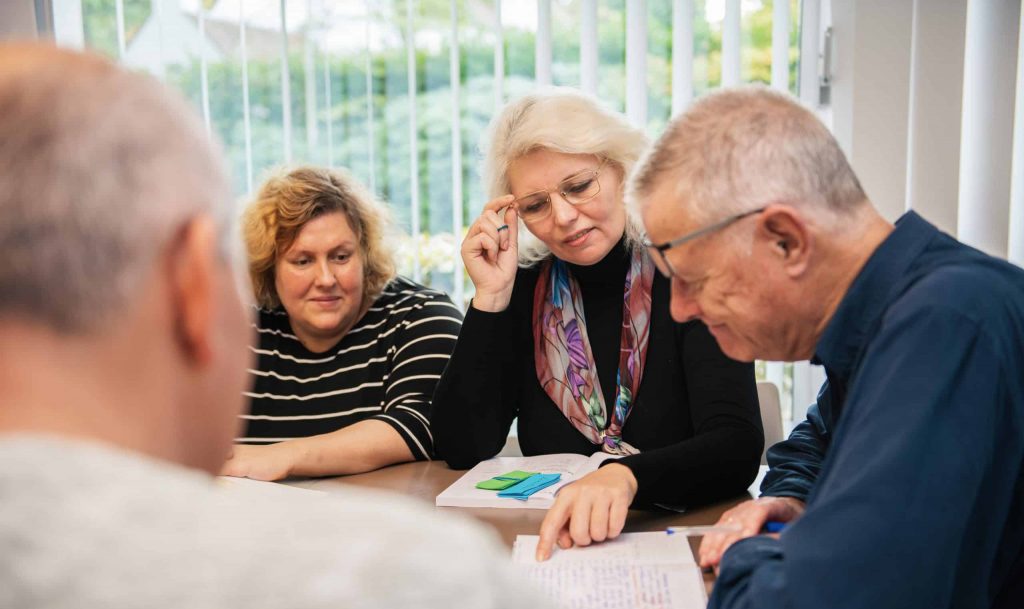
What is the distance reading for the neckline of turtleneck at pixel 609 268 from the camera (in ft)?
7.09

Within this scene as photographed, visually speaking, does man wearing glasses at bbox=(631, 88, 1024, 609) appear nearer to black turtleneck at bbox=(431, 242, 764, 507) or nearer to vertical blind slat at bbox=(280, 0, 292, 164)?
black turtleneck at bbox=(431, 242, 764, 507)

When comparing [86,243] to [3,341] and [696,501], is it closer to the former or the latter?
[3,341]

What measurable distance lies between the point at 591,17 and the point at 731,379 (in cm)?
172

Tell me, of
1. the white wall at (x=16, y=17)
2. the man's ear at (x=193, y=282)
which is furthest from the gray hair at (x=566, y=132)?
the white wall at (x=16, y=17)

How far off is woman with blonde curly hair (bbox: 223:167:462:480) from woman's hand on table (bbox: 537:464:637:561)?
783 millimetres

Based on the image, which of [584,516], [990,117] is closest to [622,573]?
[584,516]

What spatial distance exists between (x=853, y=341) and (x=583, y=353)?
0.96 metres

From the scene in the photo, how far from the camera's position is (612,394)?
2104 millimetres

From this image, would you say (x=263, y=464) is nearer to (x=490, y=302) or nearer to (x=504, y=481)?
(x=504, y=481)

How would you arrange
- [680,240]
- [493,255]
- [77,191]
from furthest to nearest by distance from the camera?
[493,255], [680,240], [77,191]

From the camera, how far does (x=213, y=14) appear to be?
348cm

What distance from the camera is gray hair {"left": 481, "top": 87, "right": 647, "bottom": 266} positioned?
210 centimetres

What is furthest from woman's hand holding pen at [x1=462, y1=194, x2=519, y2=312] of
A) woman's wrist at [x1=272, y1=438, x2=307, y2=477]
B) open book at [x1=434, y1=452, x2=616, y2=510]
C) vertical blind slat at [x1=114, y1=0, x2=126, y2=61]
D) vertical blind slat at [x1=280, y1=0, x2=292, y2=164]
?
vertical blind slat at [x1=114, y1=0, x2=126, y2=61]

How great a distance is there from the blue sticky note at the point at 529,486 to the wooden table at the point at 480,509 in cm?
5
